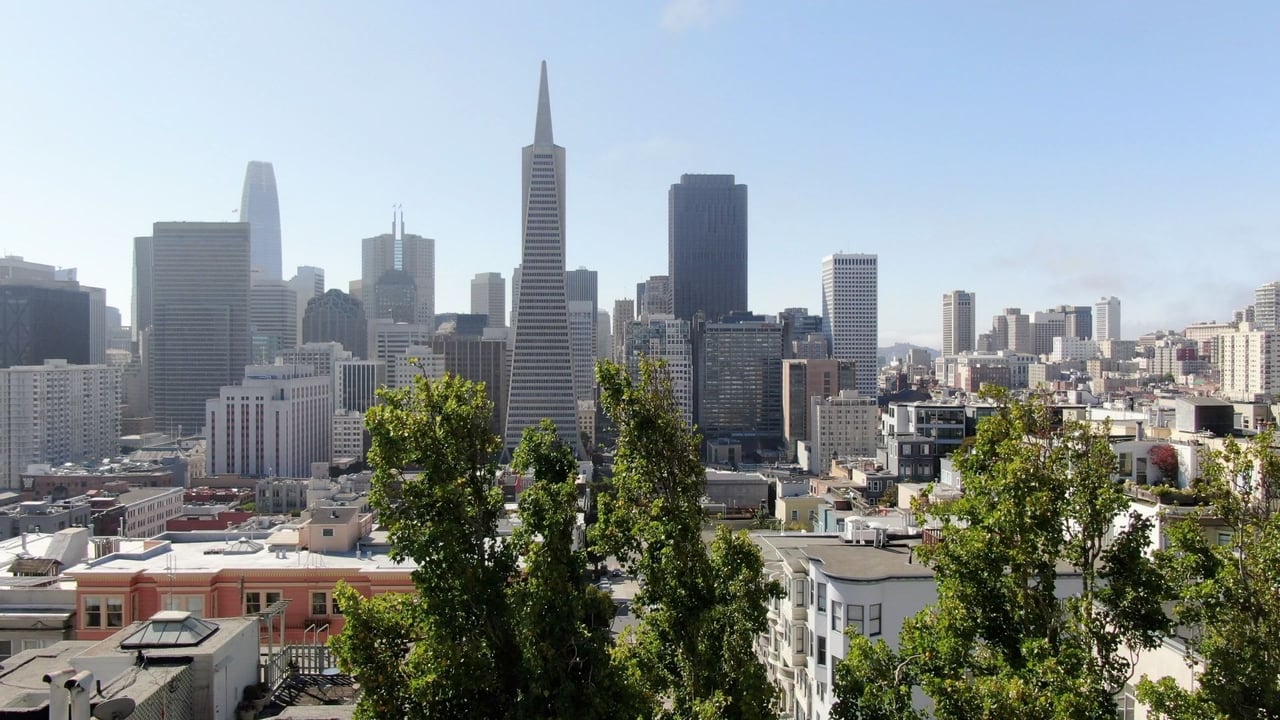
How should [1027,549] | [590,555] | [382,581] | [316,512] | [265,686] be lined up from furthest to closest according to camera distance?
[316,512], [382,581], [265,686], [590,555], [1027,549]

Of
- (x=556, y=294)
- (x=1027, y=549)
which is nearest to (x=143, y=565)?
(x=1027, y=549)

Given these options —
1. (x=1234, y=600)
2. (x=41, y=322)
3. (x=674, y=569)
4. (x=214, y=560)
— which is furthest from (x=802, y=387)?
(x=1234, y=600)

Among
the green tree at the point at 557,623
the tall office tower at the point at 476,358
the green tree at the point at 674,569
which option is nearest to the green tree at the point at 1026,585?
the green tree at the point at 674,569

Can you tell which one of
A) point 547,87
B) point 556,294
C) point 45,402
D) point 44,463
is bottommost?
point 44,463

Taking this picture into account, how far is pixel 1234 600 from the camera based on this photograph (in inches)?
435

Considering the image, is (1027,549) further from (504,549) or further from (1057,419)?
(504,549)

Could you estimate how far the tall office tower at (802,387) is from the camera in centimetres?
16000

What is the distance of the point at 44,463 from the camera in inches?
5344

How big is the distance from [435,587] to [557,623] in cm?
147

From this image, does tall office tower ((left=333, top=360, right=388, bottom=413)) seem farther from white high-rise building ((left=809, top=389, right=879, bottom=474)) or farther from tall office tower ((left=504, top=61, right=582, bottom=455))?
white high-rise building ((left=809, top=389, right=879, bottom=474))

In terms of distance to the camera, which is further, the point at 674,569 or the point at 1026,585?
the point at 674,569

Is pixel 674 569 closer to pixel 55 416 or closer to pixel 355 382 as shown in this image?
pixel 55 416

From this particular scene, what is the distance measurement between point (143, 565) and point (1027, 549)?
24491 mm

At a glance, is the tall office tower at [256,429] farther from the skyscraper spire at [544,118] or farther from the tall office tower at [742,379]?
the tall office tower at [742,379]
